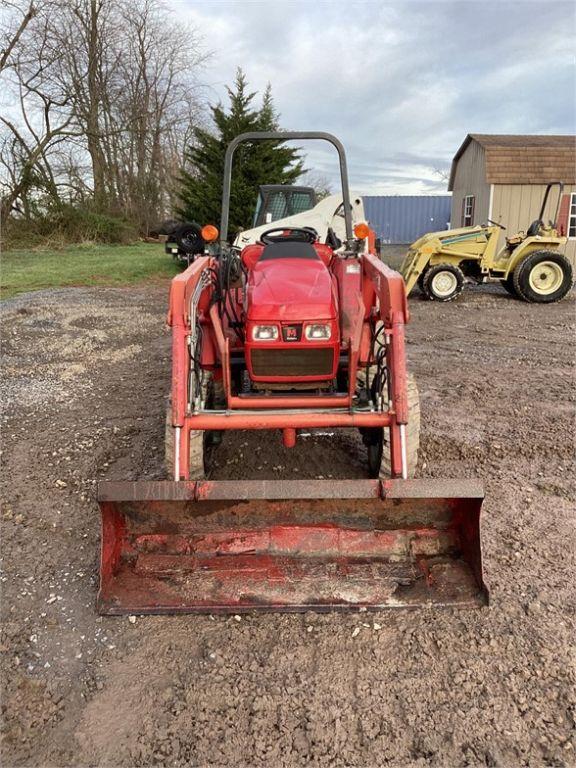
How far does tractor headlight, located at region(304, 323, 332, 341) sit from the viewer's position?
311 centimetres

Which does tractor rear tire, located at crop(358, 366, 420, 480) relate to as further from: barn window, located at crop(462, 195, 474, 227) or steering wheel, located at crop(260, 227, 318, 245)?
barn window, located at crop(462, 195, 474, 227)

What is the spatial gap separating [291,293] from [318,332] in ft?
0.85

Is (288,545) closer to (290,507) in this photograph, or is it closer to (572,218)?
(290,507)

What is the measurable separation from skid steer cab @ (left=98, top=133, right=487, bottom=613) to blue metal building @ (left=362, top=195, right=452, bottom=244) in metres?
26.9

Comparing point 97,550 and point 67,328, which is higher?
point 67,328

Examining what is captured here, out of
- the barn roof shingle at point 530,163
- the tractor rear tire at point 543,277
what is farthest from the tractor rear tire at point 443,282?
the barn roof shingle at point 530,163

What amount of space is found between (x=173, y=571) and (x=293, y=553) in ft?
1.79

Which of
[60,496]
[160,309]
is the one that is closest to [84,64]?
[160,309]

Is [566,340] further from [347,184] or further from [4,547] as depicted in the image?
[4,547]

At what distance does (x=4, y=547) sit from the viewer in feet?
9.93

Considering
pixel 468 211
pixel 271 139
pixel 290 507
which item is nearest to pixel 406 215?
pixel 468 211

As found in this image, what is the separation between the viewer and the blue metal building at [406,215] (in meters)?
29.0

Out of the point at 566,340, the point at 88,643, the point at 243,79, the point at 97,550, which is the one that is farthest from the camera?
the point at 243,79

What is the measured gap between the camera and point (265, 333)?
3.13 metres
